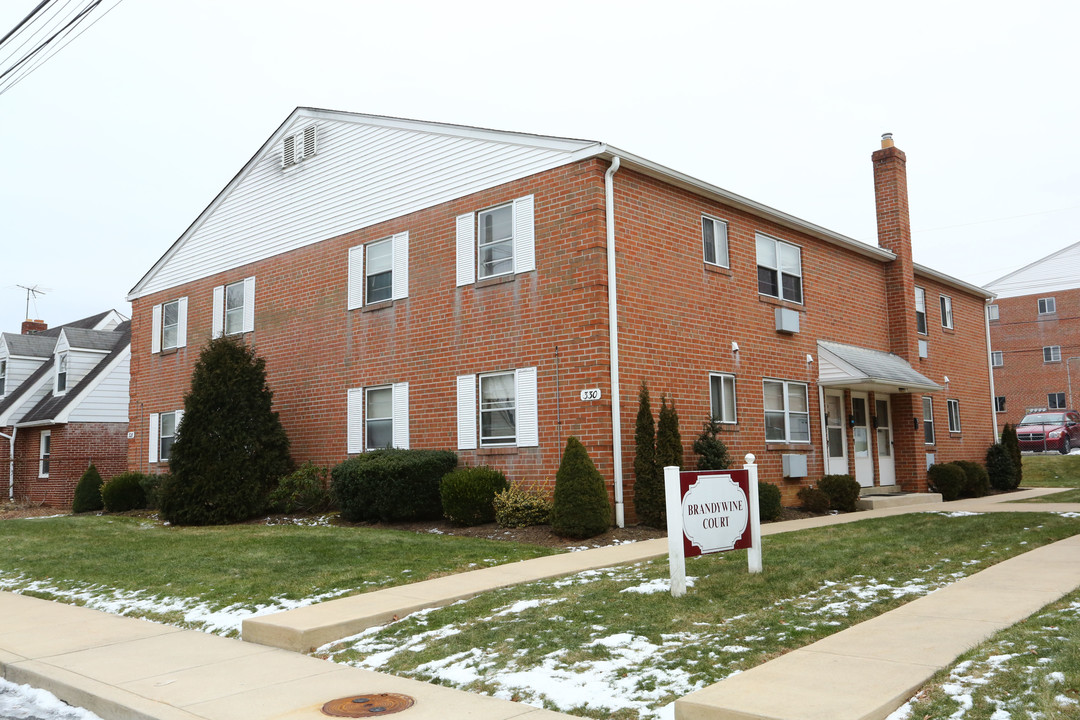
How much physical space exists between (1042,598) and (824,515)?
30.5ft

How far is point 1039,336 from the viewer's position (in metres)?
49.2

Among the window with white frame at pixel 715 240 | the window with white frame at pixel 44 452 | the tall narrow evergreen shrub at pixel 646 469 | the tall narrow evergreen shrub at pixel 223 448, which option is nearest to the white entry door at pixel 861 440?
the window with white frame at pixel 715 240

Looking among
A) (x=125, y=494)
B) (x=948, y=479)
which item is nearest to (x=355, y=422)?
(x=125, y=494)

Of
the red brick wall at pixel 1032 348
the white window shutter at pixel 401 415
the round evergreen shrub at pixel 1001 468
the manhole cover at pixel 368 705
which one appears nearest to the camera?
the manhole cover at pixel 368 705

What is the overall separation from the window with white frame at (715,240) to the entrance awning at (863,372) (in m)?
3.54

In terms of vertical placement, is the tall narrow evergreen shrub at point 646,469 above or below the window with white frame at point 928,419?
below

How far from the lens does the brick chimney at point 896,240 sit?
21531 millimetres

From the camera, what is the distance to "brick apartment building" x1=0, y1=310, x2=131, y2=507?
28.1m

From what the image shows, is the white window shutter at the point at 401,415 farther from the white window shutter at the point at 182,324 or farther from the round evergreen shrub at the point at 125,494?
the round evergreen shrub at the point at 125,494

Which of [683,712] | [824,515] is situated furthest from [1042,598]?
[824,515]

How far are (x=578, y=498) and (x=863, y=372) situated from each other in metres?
8.07

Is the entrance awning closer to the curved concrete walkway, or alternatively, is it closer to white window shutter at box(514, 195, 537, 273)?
white window shutter at box(514, 195, 537, 273)

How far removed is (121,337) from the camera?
31.7 meters

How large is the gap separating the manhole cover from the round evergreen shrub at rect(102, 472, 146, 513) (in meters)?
18.4
